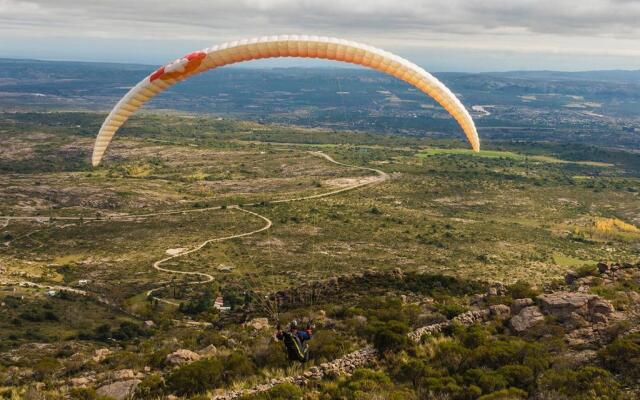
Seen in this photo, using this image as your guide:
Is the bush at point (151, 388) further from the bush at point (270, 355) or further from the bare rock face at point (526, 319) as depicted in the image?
the bare rock face at point (526, 319)

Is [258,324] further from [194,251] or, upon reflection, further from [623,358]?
[194,251]

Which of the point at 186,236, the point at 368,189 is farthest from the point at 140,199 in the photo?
the point at 368,189

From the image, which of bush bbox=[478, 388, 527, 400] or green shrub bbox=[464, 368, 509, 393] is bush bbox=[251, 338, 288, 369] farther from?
bush bbox=[478, 388, 527, 400]

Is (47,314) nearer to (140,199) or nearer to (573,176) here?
(140,199)

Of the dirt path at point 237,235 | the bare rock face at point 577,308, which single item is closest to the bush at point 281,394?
the bare rock face at point 577,308

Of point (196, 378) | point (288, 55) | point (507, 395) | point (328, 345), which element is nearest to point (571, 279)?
point (328, 345)

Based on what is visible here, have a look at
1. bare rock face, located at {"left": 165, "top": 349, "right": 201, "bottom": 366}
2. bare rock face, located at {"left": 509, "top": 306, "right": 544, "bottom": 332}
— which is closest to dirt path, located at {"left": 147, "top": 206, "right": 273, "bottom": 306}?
bare rock face, located at {"left": 165, "top": 349, "right": 201, "bottom": 366}
